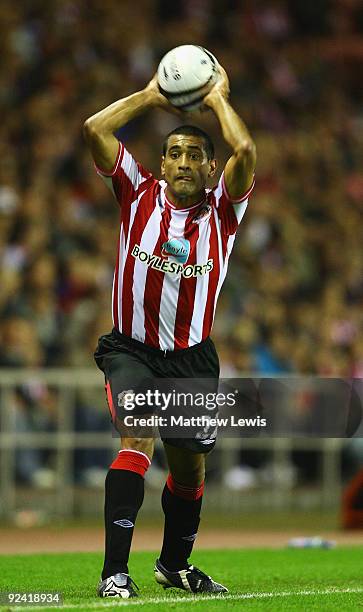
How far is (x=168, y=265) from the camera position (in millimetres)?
5977

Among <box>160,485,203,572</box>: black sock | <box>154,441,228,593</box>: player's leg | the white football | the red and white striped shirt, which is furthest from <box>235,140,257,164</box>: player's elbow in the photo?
<box>160,485,203,572</box>: black sock

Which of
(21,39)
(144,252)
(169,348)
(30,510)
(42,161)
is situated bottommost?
(30,510)

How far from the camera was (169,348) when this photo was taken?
5992 mm

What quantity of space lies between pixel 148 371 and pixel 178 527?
873 mm

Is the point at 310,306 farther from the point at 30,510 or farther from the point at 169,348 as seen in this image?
the point at 169,348

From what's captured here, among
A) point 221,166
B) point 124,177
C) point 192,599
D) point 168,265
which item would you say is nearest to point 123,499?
point 192,599

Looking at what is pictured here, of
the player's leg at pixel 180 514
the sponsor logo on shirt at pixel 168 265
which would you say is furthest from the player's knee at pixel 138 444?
the sponsor logo on shirt at pixel 168 265

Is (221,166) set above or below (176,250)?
above

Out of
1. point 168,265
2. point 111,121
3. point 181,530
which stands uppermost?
point 111,121

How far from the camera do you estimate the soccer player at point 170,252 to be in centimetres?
590

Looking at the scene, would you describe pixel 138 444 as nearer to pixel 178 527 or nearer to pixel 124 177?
pixel 178 527

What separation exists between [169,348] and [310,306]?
948cm

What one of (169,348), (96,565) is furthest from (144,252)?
(96,565)

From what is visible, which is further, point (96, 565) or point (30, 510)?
point (30, 510)
